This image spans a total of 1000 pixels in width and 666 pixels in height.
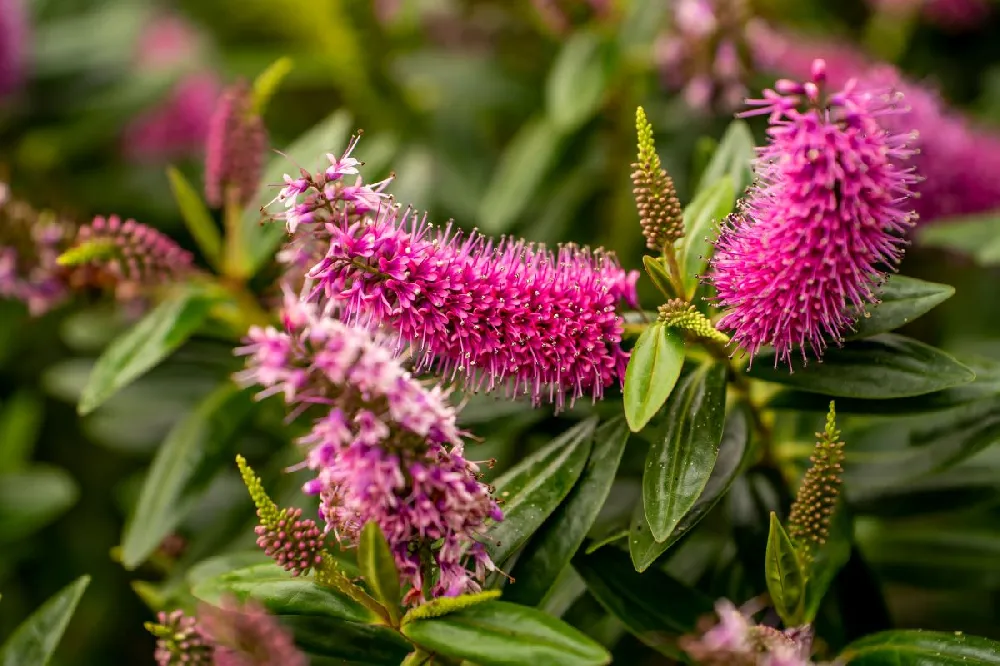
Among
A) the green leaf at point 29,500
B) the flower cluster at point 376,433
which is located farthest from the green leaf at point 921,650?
the green leaf at point 29,500

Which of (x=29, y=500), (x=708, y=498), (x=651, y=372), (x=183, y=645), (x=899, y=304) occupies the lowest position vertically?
(x=29, y=500)

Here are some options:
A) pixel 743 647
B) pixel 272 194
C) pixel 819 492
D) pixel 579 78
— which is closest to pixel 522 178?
pixel 579 78

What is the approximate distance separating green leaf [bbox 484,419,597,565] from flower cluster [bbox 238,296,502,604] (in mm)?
97

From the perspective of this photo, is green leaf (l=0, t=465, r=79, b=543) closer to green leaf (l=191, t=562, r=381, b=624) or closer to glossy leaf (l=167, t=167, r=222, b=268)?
glossy leaf (l=167, t=167, r=222, b=268)

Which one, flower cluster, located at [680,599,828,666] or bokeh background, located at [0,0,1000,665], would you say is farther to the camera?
bokeh background, located at [0,0,1000,665]

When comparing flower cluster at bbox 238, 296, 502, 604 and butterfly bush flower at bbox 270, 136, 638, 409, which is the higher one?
butterfly bush flower at bbox 270, 136, 638, 409

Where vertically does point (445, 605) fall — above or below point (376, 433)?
below

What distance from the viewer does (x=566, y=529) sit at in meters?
0.95

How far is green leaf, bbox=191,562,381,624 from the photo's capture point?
90 centimetres

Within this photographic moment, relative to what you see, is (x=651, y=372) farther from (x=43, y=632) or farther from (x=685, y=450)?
(x=43, y=632)

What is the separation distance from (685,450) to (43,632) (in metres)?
0.73

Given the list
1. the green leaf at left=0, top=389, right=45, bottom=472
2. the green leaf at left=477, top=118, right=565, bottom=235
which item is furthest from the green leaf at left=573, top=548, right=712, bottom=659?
the green leaf at left=0, top=389, right=45, bottom=472

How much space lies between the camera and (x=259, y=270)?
1392 mm

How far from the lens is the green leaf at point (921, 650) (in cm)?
88
